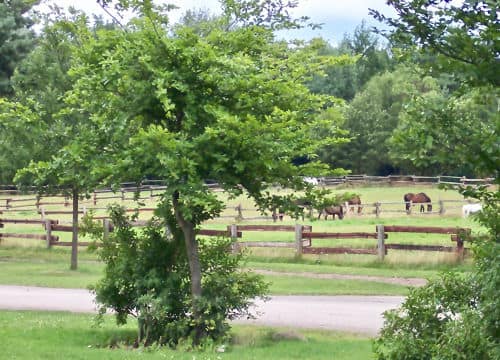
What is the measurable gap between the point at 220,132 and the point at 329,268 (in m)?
14.1

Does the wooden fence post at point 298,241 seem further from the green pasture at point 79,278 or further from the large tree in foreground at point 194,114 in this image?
the large tree in foreground at point 194,114

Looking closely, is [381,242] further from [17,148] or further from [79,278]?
[17,148]

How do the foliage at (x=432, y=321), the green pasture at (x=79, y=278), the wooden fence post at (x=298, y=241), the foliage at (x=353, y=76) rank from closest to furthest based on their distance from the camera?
1. the foliage at (x=432, y=321)
2. the green pasture at (x=79, y=278)
3. the wooden fence post at (x=298, y=241)
4. the foliage at (x=353, y=76)

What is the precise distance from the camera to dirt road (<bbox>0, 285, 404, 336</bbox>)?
51.5ft

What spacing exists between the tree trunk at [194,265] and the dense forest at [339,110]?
2.19 metres

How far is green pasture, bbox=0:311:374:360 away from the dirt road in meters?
0.80

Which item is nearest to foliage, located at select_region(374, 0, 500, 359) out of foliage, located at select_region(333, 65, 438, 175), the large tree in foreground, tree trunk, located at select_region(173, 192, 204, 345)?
the large tree in foreground

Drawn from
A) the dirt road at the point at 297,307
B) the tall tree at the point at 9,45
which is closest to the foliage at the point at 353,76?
the tall tree at the point at 9,45

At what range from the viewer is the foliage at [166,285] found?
13.1 m

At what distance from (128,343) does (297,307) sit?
527cm

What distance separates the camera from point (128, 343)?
13555mm

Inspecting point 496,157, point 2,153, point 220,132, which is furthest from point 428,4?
point 2,153

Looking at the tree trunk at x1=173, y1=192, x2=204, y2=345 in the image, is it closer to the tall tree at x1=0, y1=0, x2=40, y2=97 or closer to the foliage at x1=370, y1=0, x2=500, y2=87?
the foliage at x1=370, y1=0, x2=500, y2=87

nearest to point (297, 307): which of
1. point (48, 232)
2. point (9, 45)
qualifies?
point (48, 232)
